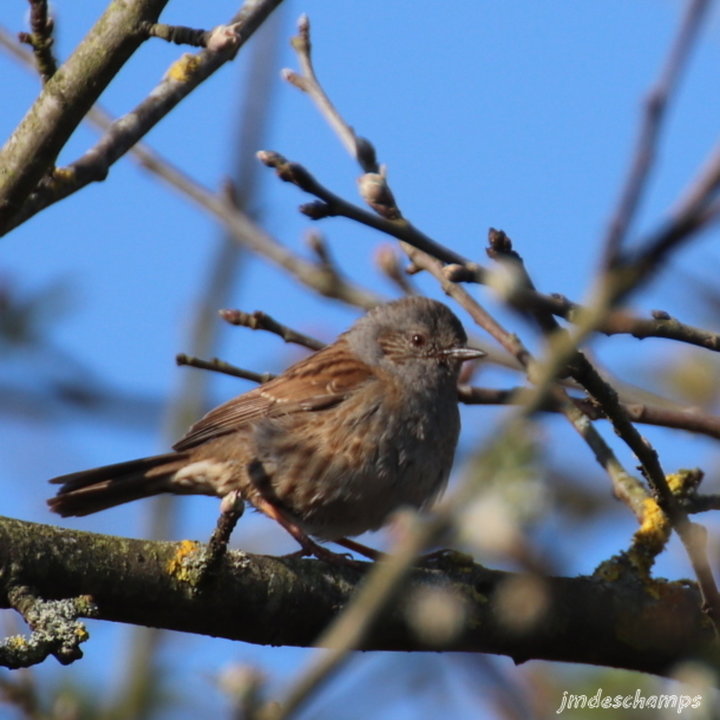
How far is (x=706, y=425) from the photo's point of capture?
4.16 m

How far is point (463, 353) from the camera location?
6.32 meters

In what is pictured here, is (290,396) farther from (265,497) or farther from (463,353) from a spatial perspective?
(463,353)

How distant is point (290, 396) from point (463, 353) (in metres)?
0.93

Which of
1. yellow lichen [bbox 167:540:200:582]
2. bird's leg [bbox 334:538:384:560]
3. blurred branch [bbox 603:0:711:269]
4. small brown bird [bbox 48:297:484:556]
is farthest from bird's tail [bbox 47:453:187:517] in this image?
blurred branch [bbox 603:0:711:269]

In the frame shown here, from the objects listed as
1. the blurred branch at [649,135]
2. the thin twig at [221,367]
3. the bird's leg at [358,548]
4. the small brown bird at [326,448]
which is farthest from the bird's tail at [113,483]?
the blurred branch at [649,135]

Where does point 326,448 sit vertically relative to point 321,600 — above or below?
above

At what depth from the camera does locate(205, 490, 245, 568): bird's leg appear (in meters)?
3.32

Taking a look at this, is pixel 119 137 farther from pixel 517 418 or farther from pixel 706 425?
pixel 517 418

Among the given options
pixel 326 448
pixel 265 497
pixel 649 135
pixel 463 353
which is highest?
pixel 463 353

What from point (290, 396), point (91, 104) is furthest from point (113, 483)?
point (91, 104)

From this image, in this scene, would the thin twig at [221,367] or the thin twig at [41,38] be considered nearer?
the thin twig at [41,38]

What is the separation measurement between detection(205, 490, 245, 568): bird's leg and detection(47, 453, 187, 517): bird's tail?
8.33 ft

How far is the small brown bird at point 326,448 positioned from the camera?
5.71 meters

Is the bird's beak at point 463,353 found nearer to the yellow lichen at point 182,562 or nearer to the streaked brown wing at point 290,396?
the streaked brown wing at point 290,396
